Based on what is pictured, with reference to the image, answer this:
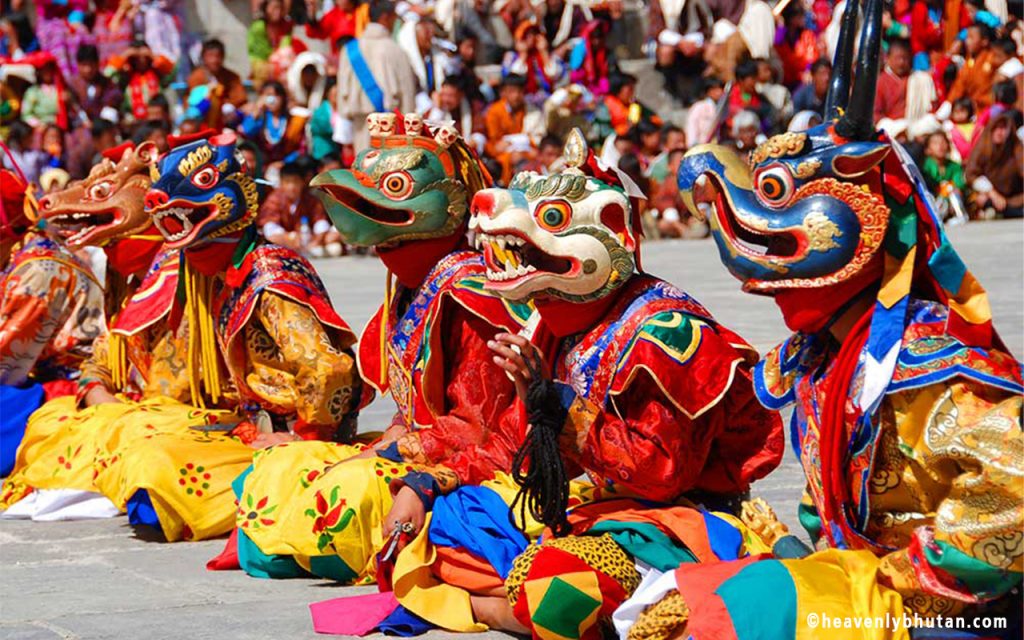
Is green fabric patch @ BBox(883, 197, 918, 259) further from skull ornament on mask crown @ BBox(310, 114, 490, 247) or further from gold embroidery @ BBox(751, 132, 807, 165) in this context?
skull ornament on mask crown @ BBox(310, 114, 490, 247)

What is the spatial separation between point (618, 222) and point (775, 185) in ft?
2.86

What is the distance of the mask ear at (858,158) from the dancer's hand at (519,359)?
3.33ft

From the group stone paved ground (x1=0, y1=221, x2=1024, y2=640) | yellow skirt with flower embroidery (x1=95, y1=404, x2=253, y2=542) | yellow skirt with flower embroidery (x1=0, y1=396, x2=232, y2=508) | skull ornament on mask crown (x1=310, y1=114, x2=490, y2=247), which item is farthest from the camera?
yellow skirt with flower embroidery (x1=0, y1=396, x2=232, y2=508)

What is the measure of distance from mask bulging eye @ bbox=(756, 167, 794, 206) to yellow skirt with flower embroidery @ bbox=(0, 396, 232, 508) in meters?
3.18

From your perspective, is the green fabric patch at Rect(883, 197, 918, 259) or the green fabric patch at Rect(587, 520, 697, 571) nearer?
the green fabric patch at Rect(883, 197, 918, 259)

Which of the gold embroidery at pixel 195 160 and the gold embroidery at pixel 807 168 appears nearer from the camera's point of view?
the gold embroidery at pixel 807 168

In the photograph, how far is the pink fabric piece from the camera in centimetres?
534

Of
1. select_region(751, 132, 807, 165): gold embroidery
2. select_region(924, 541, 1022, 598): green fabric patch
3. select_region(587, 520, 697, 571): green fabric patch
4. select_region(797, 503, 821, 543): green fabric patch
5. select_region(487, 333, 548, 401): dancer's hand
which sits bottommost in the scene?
select_region(587, 520, 697, 571): green fabric patch

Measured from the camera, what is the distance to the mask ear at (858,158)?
14.1 feet

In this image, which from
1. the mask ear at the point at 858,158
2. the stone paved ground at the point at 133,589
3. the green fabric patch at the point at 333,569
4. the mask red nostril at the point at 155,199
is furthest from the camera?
the mask red nostril at the point at 155,199

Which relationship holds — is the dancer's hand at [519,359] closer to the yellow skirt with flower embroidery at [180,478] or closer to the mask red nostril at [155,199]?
the yellow skirt with flower embroidery at [180,478]

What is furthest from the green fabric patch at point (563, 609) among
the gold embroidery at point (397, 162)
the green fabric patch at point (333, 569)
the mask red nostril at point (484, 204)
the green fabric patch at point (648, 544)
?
the gold embroidery at point (397, 162)

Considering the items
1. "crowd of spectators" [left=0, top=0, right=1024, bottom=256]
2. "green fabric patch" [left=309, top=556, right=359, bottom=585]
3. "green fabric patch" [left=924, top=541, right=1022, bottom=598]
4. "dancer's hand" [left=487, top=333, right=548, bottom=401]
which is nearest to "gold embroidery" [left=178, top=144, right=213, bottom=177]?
"green fabric patch" [left=309, top=556, right=359, bottom=585]

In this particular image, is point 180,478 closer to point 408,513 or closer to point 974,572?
point 408,513
